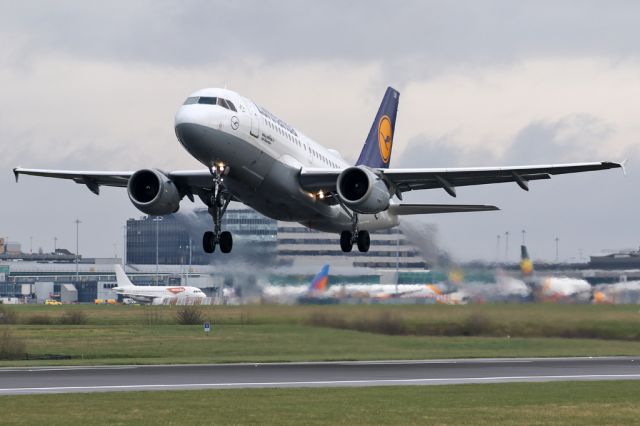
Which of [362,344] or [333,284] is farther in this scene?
[333,284]

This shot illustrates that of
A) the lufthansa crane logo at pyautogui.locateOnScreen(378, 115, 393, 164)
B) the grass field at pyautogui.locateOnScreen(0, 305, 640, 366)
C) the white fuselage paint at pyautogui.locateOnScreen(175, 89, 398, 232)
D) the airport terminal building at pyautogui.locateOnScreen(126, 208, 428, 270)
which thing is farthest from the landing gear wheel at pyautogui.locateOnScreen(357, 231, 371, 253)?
the lufthansa crane logo at pyautogui.locateOnScreen(378, 115, 393, 164)

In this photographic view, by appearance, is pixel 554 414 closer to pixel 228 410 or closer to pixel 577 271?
pixel 228 410

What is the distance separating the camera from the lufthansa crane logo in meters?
58.4

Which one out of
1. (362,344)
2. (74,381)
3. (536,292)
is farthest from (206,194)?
(536,292)

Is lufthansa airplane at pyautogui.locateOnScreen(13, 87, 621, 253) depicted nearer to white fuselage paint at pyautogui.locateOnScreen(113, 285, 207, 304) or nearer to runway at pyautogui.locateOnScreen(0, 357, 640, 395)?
runway at pyautogui.locateOnScreen(0, 357, 640, 395)

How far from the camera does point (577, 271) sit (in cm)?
6128

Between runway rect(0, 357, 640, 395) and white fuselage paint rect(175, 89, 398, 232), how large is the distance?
20.6 feet

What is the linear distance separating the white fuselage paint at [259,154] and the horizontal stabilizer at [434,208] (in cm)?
387

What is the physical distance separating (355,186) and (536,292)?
18.6 metres

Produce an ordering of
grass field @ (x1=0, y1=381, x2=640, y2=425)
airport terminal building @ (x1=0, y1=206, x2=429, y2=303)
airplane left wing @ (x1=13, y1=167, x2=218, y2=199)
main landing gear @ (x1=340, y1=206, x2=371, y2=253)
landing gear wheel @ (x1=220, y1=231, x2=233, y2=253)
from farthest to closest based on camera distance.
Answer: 1. airport terminal building @ (x1=0, y1=206, x2=429, y2=303)
2. main landing gear @ (x1=340, y1=206, x2=371, y2=253)
3. landing gear wheel @ (x1=220, y1=231, x2=233, y2=253)
4. airplane left wing @ (x1=13, y1=167, x2=218, y2=199)
5. grass field @ (x1=0, y1=381, x2=640, y2=425)

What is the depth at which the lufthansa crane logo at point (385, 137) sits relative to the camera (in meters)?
58.4

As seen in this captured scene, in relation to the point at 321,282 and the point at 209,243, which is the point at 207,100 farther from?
the point at 321,282

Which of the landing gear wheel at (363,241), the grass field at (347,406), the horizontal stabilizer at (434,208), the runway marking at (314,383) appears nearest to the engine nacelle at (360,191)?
the landing gear wheel at (363,241)

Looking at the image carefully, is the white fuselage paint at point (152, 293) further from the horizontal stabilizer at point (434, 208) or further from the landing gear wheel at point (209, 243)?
the landing gear wheel at point (209, 243)
